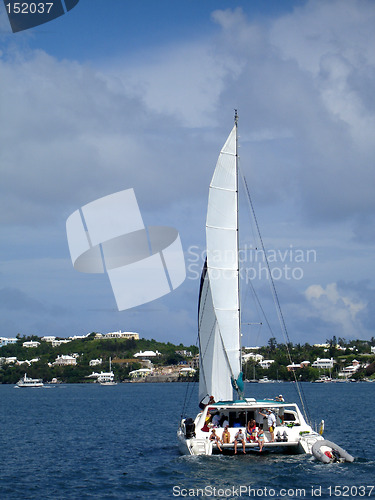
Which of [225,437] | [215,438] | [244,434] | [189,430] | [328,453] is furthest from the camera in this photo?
[189,430]

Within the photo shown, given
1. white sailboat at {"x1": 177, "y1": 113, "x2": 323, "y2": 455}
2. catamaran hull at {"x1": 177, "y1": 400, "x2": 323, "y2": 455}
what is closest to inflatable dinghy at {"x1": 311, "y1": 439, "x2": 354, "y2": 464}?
catamaran hull at {"x1": 177, "y1": 400, "x2": 323, "y2": 455}

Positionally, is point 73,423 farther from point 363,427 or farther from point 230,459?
point 230,459

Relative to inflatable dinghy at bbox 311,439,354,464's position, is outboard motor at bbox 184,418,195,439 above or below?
above

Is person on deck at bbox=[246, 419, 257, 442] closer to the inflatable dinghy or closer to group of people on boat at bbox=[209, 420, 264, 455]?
group of people on boat at bbox=[209, 420, 264, 455]

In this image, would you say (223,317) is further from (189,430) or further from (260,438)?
(260,438)

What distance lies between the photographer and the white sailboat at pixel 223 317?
31420 millimetres

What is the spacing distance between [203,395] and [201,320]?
391 cm

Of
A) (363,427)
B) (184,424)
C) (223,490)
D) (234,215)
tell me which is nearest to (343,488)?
(223,490)

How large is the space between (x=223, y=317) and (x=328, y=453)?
8518mm

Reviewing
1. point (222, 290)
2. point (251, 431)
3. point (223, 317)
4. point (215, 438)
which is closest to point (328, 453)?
point (251, 431)

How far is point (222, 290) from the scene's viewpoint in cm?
3341

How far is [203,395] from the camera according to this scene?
1378 inches

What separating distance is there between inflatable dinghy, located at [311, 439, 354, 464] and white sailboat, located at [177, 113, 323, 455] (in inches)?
88.9

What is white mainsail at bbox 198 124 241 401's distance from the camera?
109 ft
